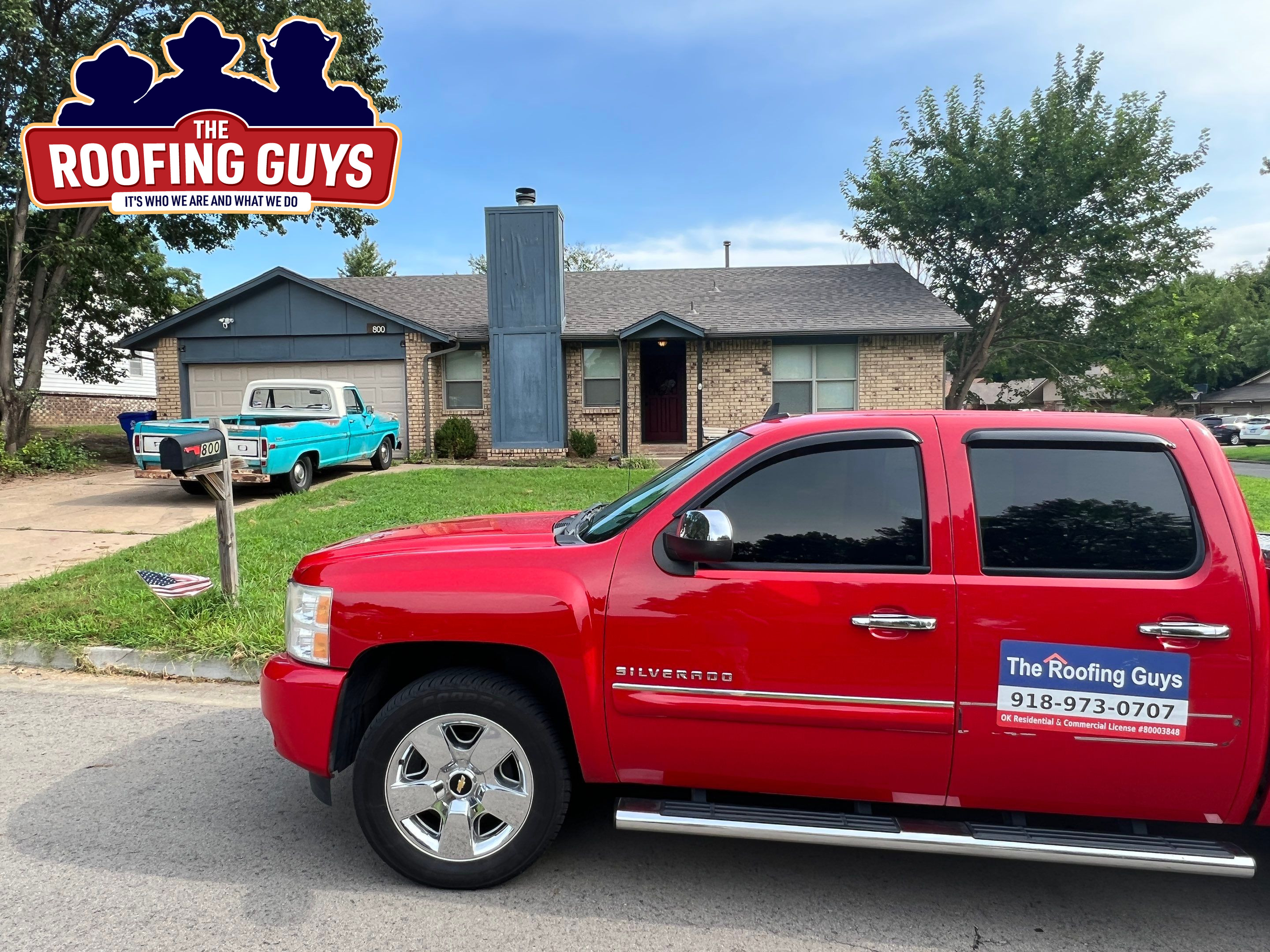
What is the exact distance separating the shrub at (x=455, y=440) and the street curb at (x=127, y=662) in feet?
40.8

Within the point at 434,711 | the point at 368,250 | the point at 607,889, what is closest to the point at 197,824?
the point at 434,711

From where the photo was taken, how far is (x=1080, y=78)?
22.0 m

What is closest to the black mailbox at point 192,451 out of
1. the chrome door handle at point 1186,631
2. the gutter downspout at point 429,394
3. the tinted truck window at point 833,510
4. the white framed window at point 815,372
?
the tinted truck window at point 833,510

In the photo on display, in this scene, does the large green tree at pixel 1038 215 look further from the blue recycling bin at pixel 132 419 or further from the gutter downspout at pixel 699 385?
the blue recycling bin at pixel 132 419

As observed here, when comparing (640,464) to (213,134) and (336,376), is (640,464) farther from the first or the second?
(213,134)

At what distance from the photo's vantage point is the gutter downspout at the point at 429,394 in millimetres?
18328

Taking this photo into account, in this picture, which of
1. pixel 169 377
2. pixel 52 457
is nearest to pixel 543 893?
pixel 52 457

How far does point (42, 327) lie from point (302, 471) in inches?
341

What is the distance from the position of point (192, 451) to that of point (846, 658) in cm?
449

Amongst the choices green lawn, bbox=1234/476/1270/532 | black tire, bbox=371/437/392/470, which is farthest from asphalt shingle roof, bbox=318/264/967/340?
green lawn, bbox=1234/476/1270/532

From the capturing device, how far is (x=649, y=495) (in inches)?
130

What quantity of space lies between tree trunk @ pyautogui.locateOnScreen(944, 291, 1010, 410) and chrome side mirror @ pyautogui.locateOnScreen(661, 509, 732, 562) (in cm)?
2160

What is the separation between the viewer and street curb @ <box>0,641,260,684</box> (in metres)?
5.35

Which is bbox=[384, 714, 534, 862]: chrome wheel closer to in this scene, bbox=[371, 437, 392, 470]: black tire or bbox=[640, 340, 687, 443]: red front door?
bbox=[371, 437, 392, 470]: black tire
